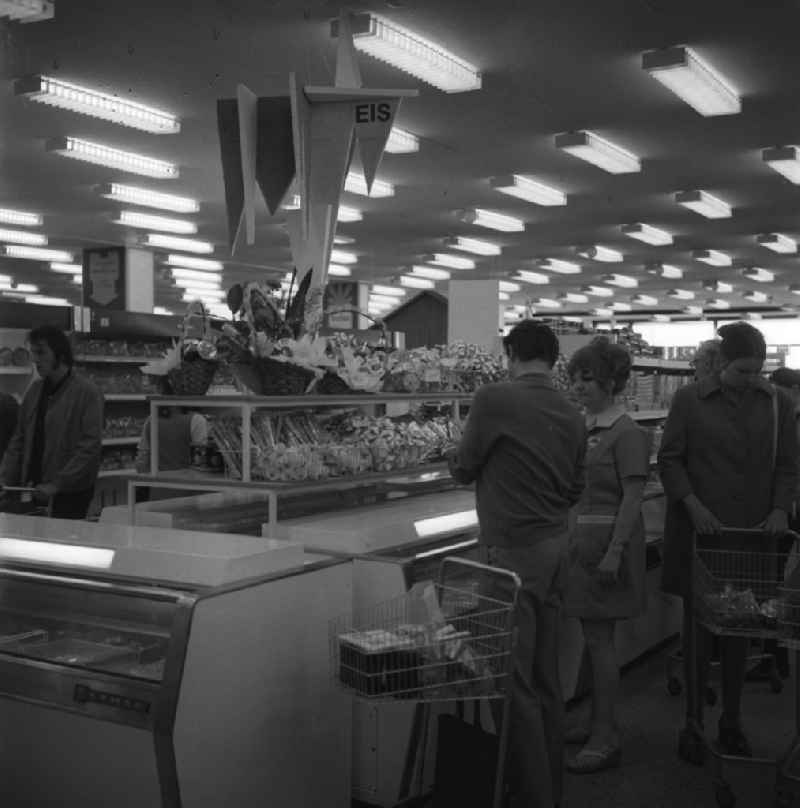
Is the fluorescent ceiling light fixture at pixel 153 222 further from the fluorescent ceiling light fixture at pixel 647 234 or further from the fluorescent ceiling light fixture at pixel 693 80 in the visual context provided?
the fluorescent ceiling light fixture at pixel 693 80

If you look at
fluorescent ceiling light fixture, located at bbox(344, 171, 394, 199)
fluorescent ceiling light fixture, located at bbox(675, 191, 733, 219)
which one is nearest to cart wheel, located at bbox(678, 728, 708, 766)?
fluorescent ceiling light fixture, located at bbox(344, 171, 394, 199)

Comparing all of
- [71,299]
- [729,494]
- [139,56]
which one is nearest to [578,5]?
[139,56]

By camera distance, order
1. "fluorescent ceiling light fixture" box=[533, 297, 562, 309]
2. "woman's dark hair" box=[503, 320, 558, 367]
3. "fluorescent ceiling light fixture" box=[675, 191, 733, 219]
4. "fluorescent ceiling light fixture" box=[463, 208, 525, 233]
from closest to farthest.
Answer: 1. "woman's dark hair" box=[503, 320, 558, 367]
2. "fluorescent ceiling light fixture" box=[675, 191, 733, 219]
3. "fluorescent ceiling light fixture" box=[463, 208, 525, 233]
4. "fluorescent ceiling light fixture" box=[533, 297, 562, 309]

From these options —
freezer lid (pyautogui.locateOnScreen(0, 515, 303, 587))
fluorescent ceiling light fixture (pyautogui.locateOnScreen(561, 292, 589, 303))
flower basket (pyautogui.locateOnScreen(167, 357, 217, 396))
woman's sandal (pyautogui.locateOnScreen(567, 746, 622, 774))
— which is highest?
fluorescent ceiling light fixture (pyautogui.locateOnScreen(561, 292, 589, 303))

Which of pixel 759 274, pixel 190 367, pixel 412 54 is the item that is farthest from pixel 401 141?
pixel 759 274

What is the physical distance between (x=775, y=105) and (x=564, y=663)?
19.4ft

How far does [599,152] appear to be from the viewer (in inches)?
386

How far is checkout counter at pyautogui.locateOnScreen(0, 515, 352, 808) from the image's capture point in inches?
101

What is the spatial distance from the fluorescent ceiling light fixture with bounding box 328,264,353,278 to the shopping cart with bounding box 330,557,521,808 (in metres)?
16.2

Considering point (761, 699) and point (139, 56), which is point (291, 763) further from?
point (139, 56)

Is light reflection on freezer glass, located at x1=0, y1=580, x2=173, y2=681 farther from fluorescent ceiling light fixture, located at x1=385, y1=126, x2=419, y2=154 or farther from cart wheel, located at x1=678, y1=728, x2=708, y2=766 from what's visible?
fluorescent ceiling light fixture, located at x1=385, y1=126, x2=419, y2=154

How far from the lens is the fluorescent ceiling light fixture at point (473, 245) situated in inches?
629

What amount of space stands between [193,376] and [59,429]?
1364 millimetres

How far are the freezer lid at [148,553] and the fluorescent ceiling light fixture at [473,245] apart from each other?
43.1ft
